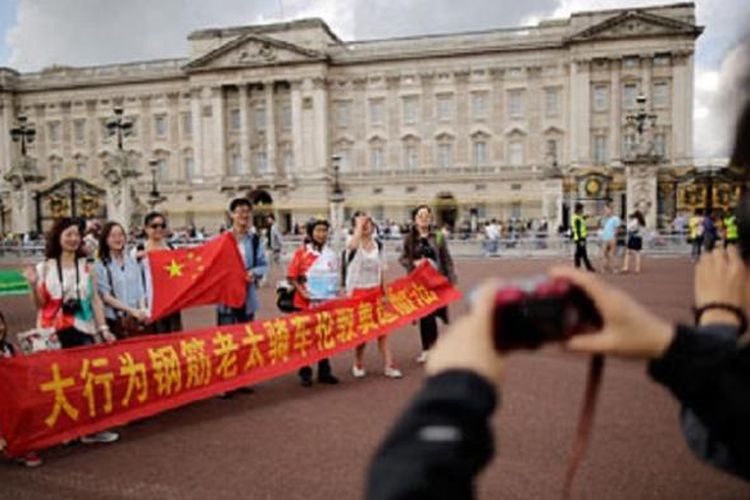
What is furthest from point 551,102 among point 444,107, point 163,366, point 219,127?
point 163,366

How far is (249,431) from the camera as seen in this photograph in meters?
5.55

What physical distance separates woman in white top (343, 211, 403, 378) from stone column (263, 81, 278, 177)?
50257 mm

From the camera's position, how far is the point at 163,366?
5.64 metres

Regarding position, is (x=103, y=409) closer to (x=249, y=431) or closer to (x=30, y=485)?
(x=30, y=485)

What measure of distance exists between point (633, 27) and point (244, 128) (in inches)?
1304

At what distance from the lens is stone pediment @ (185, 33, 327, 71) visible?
54812 mm

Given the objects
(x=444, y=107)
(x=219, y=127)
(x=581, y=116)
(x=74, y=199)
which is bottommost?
(x=74, y=199)

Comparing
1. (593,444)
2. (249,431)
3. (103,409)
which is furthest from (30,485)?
(593,444)

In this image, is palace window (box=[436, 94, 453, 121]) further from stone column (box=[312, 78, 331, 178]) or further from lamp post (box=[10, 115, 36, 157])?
lamp post (box=[10, 115, 36, 157])

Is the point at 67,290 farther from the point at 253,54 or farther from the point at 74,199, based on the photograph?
the point at 253,54

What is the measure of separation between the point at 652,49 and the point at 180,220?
4071 cm

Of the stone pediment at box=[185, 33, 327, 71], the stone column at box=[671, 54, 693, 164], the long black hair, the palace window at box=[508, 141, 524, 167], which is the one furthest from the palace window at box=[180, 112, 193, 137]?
the long black hair

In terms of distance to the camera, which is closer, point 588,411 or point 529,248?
point 588,411

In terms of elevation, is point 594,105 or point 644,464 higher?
point 594,105
